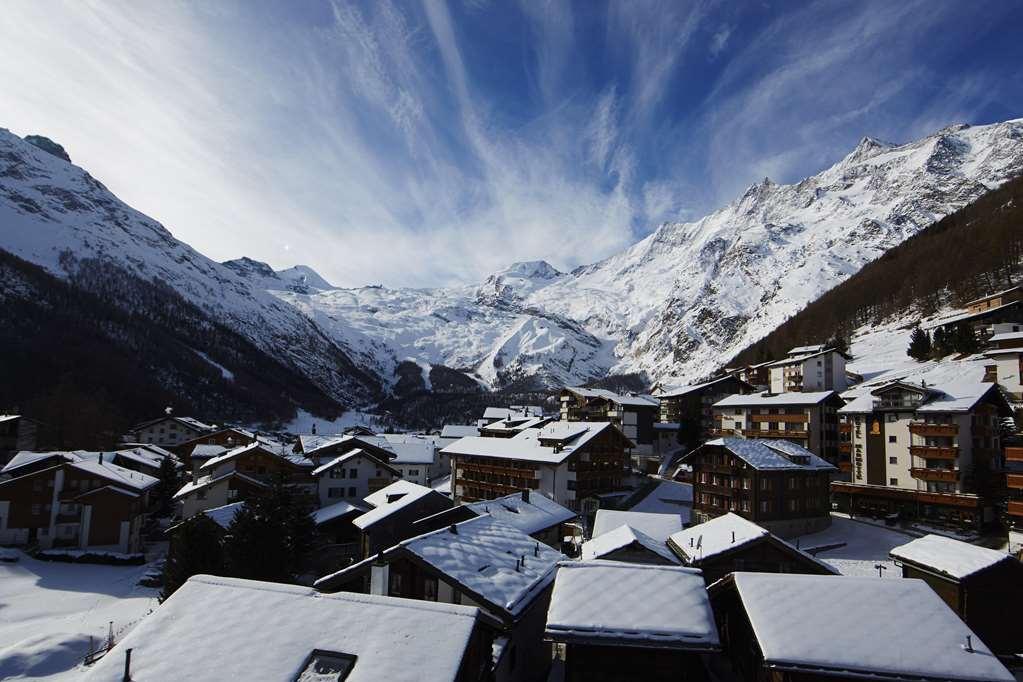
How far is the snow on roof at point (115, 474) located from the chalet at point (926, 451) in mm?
61343

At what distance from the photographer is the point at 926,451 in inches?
1591

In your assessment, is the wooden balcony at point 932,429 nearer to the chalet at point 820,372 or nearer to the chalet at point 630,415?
the chalet at point 630,415

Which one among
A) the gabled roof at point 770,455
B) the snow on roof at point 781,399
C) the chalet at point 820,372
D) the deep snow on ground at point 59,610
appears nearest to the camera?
the deep snow on ground at point 59,610

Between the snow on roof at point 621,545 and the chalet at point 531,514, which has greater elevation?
the snow on roof at point 621,545

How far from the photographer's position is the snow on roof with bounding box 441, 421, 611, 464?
166 ft

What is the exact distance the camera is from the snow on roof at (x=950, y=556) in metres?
20.7

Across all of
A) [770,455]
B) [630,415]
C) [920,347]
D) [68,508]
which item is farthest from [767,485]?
[68,508]

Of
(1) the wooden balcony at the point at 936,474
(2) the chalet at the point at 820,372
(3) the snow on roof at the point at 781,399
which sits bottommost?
(1) the wooden balcony at the point at 936,474

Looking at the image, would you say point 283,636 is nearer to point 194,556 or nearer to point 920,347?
point 194,556

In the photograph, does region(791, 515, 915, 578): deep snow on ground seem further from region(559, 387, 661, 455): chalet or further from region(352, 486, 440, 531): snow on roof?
region(559, 387, 661, 455): chalet

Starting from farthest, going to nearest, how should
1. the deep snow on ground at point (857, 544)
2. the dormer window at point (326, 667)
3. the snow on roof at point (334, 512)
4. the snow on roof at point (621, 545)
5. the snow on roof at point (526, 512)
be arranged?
the snow on roof at point (334, 512)
the snow on roof at point (526, 512)
the deep snow on ground at point (857, 544)
the snow on roof at point (621, 545)
the dormer window at point (326, 667)

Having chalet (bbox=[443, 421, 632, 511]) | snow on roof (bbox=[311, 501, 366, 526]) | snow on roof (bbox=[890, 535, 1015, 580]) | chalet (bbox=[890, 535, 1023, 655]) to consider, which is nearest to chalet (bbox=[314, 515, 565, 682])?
chalet (bbox=[890, 535, 1023, 655])

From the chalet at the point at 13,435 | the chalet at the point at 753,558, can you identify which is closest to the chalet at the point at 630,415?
the chalet at the point at 753,558

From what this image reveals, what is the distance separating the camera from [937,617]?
12.9m
